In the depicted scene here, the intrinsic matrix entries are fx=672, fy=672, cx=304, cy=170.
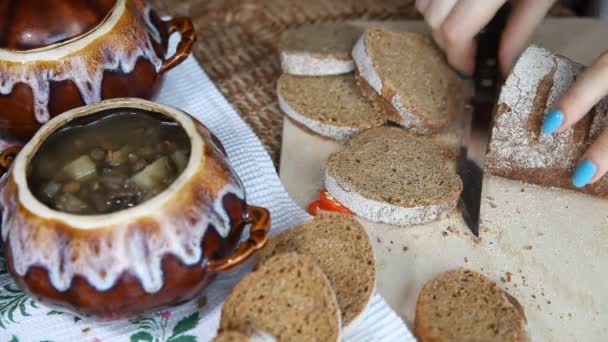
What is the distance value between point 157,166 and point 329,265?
0.42 metres

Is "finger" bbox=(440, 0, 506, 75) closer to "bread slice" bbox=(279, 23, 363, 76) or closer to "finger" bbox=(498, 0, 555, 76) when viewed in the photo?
"finger" bbox=(498, 0, 555, 76)

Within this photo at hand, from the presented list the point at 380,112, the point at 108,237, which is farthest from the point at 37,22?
the point at 380,112

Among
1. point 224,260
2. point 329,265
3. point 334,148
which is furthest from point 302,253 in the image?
point 334,148

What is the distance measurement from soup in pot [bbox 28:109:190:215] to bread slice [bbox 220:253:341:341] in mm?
264

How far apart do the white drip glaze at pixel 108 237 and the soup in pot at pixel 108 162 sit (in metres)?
0.04

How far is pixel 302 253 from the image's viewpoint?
4.80ft

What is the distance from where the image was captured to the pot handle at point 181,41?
1738 mm

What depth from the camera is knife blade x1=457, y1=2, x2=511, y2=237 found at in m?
1.76

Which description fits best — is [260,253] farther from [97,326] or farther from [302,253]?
[97,326]

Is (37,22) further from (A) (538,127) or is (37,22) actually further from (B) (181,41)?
(A) (538,127)

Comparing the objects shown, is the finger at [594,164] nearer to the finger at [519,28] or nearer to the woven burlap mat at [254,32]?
the finger at [519,28]

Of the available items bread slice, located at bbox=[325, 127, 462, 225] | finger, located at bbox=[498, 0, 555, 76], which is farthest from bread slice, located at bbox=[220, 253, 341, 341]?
finger, located at bbox=[498, 0, 555, 76]

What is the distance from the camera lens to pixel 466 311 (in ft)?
4.63

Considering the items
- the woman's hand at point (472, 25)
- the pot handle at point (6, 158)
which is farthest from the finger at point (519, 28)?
the pot handle at point (6, 158)
